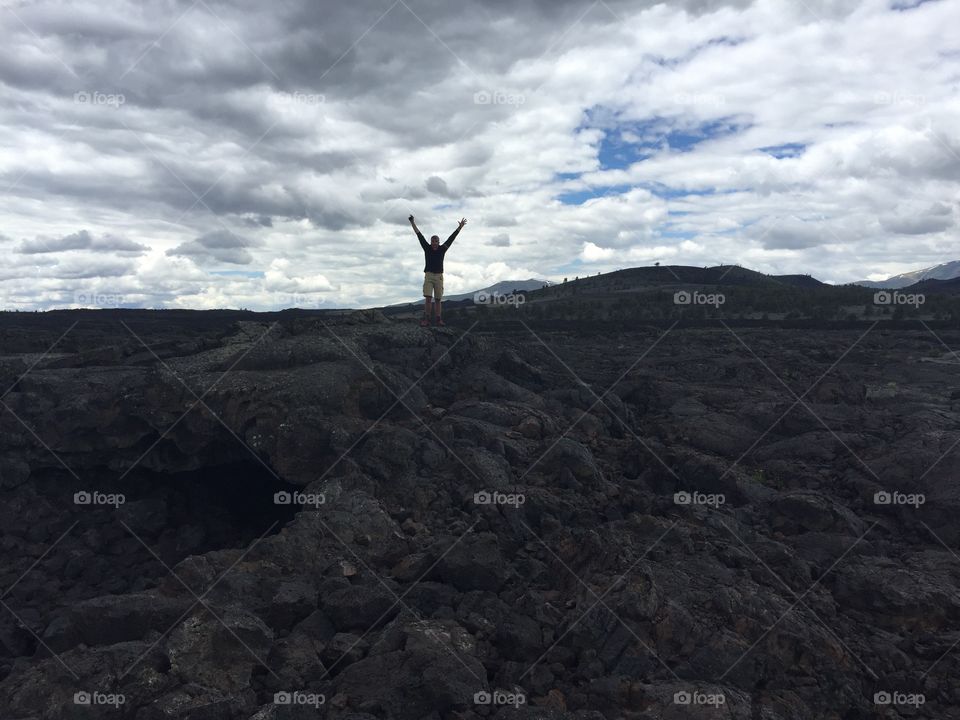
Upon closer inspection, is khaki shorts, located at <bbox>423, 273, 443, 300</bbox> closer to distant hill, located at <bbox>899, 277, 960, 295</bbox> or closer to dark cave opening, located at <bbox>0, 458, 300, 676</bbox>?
dark cave opening, located at <bbox>0, 458, 300, 676</bbox>

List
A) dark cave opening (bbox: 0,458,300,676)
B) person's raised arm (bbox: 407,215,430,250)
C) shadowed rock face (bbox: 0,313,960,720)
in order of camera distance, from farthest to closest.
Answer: person's raised arm (bbox: 407,215,430,250) → dark cave opening (bbox: 0,458,300,676) → shadowed rock face (bbox: 0,313,960,720)

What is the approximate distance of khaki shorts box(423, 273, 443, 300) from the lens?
16.0 meters

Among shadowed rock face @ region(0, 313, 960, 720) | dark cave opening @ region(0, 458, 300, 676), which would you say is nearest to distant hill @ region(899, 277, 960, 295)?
shadowed rock face @ region(0, 313, 960, 720)

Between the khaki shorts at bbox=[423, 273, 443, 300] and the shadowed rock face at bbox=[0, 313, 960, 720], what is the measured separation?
1.04 m

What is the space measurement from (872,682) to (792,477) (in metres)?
5.07

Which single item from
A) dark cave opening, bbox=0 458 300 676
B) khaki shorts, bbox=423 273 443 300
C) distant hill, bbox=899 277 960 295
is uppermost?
distant hill, bbox=899 277 960 295

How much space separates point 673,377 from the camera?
17.8 metres

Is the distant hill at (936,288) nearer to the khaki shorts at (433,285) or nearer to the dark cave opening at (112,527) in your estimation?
the khaki shorts at (433,285)

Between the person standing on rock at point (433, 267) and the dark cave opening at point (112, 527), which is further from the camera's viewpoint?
the person standing on rock at point (433, 267)

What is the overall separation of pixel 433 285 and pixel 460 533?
27.5 ft

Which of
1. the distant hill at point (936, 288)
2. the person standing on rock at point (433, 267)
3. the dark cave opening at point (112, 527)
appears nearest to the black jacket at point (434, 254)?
the person standing on rock at point (433, 267)

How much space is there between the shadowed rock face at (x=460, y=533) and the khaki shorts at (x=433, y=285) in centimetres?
104

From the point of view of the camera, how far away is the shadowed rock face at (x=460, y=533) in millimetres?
6391

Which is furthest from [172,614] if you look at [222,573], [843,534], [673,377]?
[673,377]
